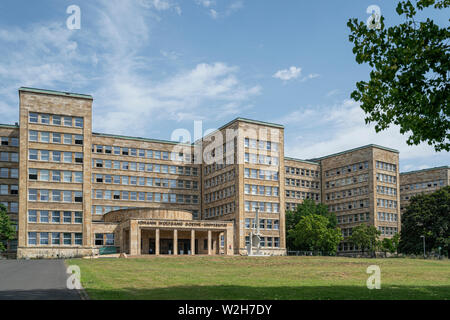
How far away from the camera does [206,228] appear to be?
76438 mm

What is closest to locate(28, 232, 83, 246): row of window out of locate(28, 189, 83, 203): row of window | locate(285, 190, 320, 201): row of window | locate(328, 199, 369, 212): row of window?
locate(28, 189, 83, 203): row of window

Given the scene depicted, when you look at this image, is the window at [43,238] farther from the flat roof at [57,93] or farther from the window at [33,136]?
the flat roof at [57,93]

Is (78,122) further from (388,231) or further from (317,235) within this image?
(388,231)

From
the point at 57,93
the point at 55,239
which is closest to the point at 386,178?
the point at 55,239

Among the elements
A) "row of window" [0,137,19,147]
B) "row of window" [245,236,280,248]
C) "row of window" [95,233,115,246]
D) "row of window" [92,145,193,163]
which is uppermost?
"row of window" [0,137,19,147]

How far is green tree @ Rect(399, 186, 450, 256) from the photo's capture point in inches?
3081

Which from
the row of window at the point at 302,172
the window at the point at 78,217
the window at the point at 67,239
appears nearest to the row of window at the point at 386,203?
the row of window at the point at 302,172

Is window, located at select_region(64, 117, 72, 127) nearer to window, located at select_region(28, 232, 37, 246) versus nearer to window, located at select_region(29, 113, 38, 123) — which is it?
window, located at select_region(29, 113, 38, 123)

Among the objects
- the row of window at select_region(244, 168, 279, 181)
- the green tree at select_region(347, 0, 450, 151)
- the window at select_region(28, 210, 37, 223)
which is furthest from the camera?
the row of window at select_region(244, 168, 279, 181)

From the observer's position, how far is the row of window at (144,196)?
312 ft

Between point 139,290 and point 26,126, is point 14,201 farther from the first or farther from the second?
point 139,290

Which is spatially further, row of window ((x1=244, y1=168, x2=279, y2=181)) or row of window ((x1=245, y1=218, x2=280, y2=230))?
row of window ((x1=244, y1=168, x2=279, y2=181))

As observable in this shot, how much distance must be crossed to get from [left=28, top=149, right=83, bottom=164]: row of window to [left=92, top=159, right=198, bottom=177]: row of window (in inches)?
530
